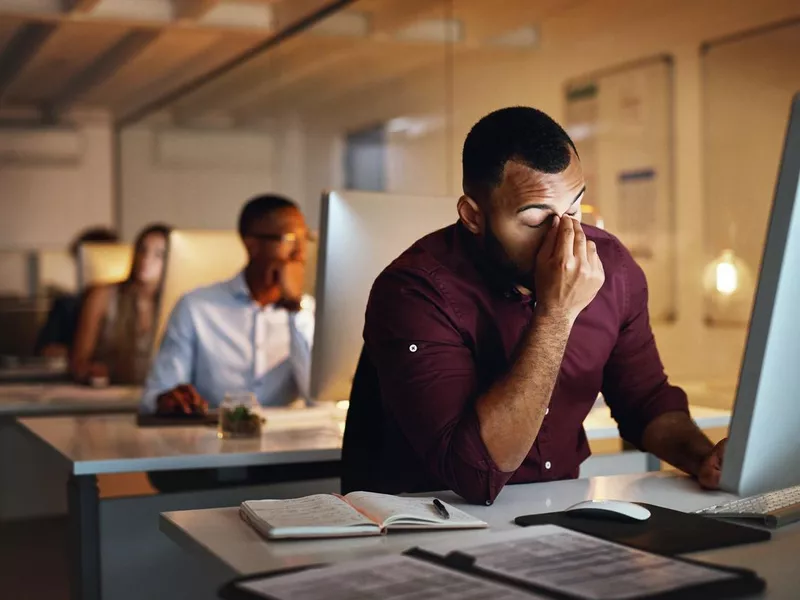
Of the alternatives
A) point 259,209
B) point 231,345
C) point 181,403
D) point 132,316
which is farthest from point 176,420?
point 132,316

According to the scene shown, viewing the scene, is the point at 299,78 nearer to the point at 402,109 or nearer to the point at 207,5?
the point at 207,5

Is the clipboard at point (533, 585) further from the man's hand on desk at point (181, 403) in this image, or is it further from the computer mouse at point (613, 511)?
the man's hand on desk at point (181, 403)

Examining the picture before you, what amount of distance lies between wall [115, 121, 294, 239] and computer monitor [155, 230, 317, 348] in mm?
3322

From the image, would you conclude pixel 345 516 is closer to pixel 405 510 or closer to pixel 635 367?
pixel 405 510

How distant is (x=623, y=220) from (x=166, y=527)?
379cm

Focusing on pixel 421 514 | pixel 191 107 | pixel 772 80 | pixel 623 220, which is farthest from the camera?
pixel 191 107

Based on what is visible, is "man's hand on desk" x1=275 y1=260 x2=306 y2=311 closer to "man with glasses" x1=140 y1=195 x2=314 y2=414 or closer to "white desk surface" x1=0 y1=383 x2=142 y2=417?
"man with glasses" x1=140 y1=195 x2=314 y2=414

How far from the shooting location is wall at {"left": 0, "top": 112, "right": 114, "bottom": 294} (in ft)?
34.8

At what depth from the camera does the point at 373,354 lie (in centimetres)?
188

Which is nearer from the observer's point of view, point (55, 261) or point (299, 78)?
point (299, 78)

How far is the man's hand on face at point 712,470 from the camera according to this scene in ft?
5.82

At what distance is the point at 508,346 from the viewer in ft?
6.34

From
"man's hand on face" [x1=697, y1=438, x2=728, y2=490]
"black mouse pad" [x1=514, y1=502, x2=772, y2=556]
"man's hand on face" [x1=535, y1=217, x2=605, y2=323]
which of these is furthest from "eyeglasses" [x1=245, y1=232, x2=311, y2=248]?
"black mouse pad" [x1=514, y1=502, x2=772, y2=556]

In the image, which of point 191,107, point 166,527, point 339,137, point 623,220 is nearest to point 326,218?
point 166,527
